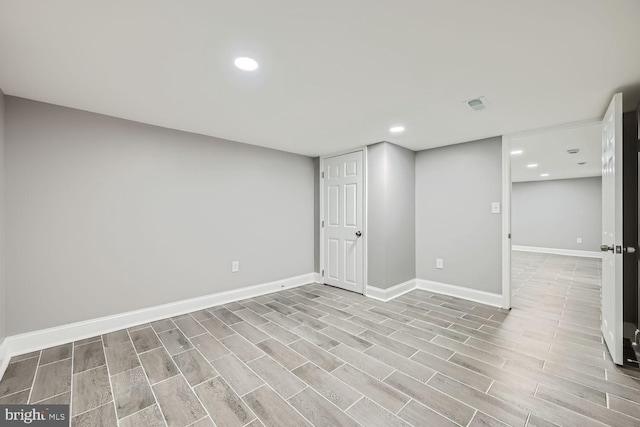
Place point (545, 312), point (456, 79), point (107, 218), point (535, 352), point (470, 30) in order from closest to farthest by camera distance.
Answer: point (470, 30) → point (456, 79) → point (535, 352) → point (107, 218) → point (545, 312)

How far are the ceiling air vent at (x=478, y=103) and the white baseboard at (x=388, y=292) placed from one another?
2436mm

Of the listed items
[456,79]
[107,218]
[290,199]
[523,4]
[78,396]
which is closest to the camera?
[523,4]

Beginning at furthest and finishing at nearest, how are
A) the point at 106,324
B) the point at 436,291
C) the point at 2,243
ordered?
the point at 436,291 < the point at 106,324 < the point at 2,243

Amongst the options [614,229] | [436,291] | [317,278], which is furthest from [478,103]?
[317,278]

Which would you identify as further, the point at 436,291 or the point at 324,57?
the point at 436,291

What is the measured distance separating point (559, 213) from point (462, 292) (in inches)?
252

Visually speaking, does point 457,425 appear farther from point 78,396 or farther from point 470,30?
point 78,396

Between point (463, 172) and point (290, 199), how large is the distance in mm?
2614

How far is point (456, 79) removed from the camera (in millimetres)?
1974

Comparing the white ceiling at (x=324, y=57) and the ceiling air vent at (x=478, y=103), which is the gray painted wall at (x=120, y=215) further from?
the ceiling air vent at (x=478, y=103)

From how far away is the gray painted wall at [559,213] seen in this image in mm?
7117

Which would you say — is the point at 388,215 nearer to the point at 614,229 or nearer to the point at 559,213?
the point at 614,229

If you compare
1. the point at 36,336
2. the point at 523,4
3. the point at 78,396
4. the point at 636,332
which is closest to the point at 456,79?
the point at 523,4

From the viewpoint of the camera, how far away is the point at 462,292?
374 centimetres
